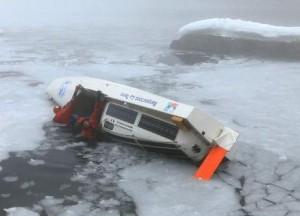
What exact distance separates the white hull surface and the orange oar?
0.10 m

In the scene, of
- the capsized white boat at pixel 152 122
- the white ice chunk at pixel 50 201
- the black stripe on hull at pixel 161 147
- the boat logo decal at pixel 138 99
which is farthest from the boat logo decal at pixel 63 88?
the white ice chunk at pixel 50 201

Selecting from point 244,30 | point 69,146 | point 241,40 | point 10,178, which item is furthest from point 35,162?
point 244,30

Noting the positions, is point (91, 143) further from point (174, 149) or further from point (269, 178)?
point (269, 178)

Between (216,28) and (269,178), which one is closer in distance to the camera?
(269,178)

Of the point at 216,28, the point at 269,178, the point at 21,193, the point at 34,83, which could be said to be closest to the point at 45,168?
the point at 21,193

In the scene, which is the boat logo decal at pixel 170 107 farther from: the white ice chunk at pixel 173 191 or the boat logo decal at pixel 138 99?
the white ice chunk at pixel 173 191

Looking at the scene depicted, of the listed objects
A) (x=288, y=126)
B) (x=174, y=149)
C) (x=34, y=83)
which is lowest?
(x=34, y=83)

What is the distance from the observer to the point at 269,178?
7238 millimetres

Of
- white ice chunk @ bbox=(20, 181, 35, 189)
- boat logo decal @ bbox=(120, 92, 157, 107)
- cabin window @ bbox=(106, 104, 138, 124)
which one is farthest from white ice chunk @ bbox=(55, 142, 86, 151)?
white ice chunk @ bbox=(20, 181, 35, 189)

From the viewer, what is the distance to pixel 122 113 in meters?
8.63

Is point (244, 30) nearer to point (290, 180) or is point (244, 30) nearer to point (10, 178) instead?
point (290, 180)

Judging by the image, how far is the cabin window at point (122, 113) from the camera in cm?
845

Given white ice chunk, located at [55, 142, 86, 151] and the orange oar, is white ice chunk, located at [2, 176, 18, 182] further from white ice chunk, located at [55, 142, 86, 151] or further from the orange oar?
the orange oar

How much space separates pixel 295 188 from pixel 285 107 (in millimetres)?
4435
